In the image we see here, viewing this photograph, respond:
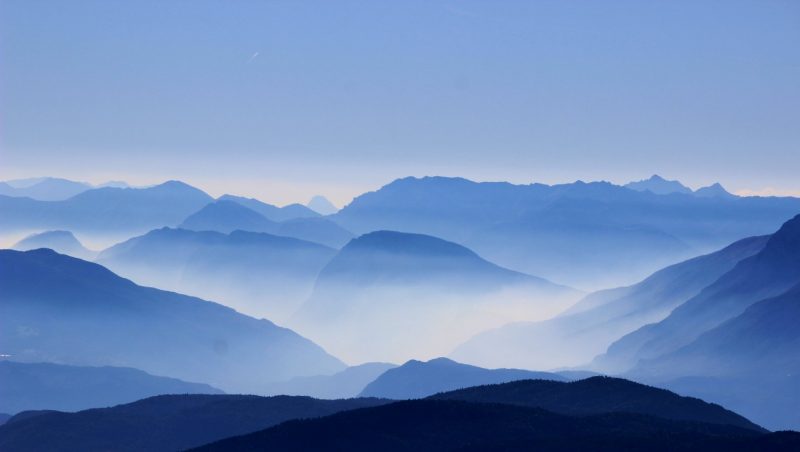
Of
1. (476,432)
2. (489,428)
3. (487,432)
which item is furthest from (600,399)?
(476,432)

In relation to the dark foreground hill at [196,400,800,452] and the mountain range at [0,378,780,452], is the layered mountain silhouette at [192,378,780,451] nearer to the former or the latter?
the dark foreground hill at [196,400,800,452]

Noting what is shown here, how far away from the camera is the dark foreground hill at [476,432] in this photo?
12125cm

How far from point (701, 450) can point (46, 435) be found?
393 feet

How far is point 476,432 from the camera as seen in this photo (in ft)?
451

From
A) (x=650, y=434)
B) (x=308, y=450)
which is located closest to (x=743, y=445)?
(x=650, y=434)

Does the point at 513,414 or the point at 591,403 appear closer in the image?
the point at 513,414

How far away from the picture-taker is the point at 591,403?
17450 centimetres

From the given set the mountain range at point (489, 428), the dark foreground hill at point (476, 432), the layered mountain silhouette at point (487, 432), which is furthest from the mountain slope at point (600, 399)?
the layered mountain silhouette at point (487, 432)

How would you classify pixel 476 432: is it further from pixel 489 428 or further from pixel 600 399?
pixel 600 399

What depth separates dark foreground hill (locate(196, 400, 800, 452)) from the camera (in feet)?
398

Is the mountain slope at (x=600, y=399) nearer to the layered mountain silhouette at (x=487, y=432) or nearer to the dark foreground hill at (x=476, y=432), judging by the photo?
the dark foreground hill at (x=476, y=432)

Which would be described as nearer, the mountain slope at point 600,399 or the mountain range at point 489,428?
the mountain range at point 489,428

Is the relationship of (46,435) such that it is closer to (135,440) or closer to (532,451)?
(135,440)

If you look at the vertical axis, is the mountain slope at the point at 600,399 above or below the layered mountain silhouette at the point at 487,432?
above
